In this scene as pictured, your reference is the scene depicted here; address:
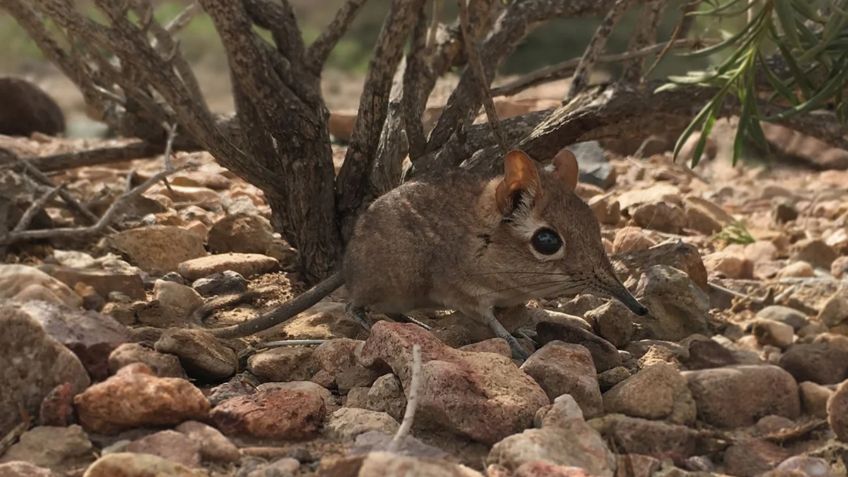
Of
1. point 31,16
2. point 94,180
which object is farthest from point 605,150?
point 31,16

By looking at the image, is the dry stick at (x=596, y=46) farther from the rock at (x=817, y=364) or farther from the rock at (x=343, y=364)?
the rock at (x=343, y=364)

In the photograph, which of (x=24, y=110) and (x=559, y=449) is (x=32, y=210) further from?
(x=24, y=110)

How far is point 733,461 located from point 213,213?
392cm

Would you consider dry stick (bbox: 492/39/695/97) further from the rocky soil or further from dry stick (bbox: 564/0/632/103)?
the rocky soil

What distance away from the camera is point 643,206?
21.1 ft

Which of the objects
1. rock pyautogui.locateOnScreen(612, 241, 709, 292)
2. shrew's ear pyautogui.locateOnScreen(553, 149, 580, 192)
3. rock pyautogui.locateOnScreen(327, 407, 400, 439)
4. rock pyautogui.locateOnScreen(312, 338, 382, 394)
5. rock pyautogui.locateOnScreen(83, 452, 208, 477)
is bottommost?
rock pyautogui.locateOnScreen(327, 407, 400, 439)

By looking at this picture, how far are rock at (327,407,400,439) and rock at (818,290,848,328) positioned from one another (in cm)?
268

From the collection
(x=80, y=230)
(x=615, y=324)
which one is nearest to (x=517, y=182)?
(x=615, y=324)

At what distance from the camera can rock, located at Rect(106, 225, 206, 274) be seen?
17.6 ft

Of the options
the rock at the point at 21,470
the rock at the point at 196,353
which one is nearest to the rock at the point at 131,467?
the rock at the point at 21,470

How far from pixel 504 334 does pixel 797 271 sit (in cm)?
230

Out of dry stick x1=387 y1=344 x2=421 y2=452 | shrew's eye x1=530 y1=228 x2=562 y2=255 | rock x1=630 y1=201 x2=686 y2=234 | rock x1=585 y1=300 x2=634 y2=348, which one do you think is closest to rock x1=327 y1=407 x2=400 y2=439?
dry stick x1=387 y1=344 x2=421 y2=452

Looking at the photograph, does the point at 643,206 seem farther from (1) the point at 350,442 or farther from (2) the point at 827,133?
(1) the point at 350,442

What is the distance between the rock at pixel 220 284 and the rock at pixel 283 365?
1139 millimetres
